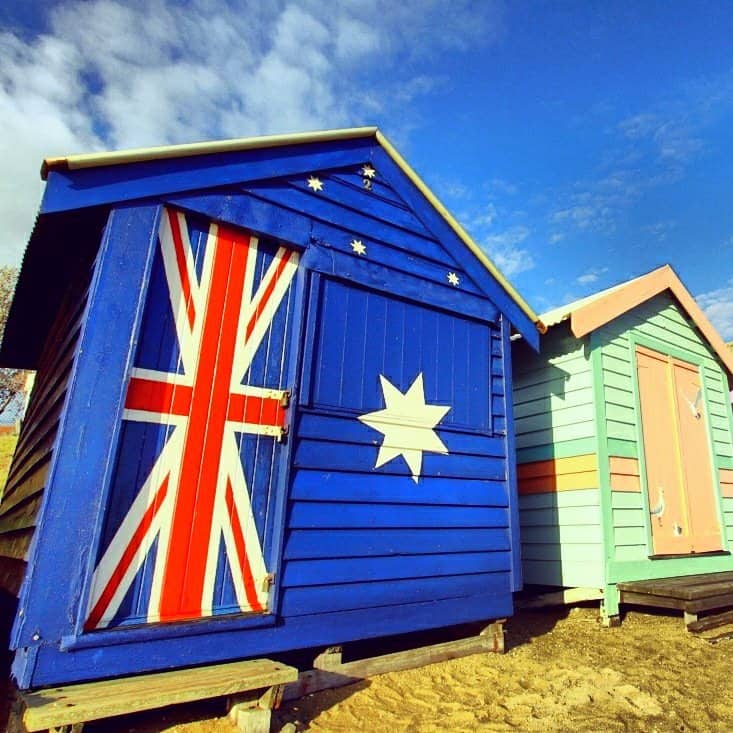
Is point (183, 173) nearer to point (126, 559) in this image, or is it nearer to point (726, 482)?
point (126, 559)

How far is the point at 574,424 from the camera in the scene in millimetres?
6539

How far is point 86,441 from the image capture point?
10.1ft

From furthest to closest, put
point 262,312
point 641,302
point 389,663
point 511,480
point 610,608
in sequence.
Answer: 1. point 641,302
2. point 610,608
3. point 511,480
4. point 389,663
5. point 262,312

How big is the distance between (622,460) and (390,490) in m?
3.59

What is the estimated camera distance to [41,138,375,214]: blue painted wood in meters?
3.34

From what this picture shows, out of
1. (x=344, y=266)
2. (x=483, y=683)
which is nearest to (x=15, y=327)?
(x=344, y=266)

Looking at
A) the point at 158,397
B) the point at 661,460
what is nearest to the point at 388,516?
the point at 158,397

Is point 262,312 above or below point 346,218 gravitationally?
below

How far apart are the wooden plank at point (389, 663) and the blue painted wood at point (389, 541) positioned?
0.77 metres

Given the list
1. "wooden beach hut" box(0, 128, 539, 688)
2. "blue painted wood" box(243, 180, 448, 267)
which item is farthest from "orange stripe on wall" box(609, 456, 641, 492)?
"blue painted wood" box(243, 180, 448, 267)

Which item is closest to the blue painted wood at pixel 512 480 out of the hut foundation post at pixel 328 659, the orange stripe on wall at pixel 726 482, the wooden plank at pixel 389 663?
the wooden plank at pixel 389 663

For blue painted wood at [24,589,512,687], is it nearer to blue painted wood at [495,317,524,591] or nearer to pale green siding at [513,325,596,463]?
blue painted wood at [495,317,524,591]

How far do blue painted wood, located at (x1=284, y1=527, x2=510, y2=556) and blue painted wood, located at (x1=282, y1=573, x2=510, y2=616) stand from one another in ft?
0.75

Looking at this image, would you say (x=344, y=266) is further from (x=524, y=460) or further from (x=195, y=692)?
(x=524, y=460)
